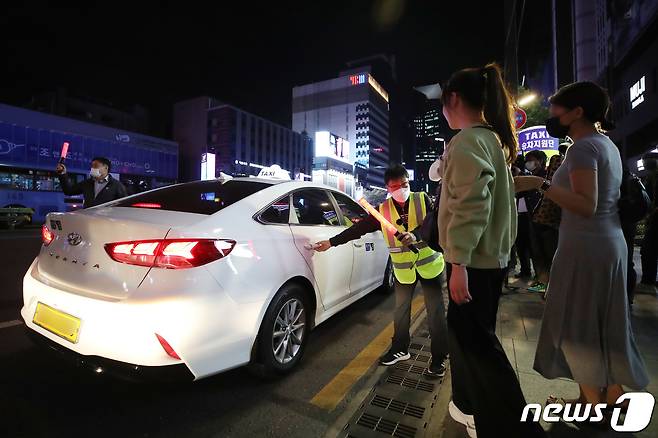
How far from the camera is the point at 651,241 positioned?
16.5 ft

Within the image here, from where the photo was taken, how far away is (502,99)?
5.55 feet

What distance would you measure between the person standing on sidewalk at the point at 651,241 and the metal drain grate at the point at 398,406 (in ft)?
14.6

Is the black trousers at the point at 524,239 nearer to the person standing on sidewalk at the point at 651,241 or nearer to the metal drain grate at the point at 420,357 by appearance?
the person standing on sidewalk at the point at 651,241

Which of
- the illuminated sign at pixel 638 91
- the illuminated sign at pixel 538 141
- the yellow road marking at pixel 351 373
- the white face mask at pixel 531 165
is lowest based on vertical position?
the yellow road marking at pixel 351 373

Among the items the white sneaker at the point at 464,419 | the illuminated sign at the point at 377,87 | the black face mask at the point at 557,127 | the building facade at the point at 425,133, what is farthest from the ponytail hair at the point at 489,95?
the building facade at the point at 425,133

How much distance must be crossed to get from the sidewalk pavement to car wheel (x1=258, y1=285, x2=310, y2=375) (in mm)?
1109

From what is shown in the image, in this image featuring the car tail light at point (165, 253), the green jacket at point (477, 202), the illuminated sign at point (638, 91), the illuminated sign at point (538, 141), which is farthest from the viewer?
the illuminated sign at point (638, 91)

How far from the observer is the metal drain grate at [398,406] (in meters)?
2.14

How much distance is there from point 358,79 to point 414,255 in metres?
110

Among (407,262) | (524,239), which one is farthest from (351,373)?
(524,239)

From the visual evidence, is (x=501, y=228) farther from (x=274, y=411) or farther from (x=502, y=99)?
(x=274, y=411)

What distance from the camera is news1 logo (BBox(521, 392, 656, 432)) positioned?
6.15ft

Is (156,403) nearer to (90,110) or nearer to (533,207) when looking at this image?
(533,207)

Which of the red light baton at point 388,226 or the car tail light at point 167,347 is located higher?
the red light baton at point 388,226
